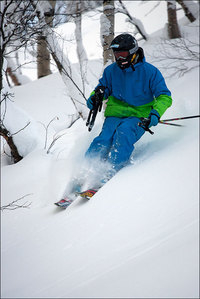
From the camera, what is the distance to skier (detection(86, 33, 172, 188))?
2.79 metres

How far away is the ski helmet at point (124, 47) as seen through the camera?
2.68 metres

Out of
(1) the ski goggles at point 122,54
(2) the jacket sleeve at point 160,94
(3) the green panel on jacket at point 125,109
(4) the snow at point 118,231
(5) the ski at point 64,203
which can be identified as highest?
Answer: (1) the ski goggles at point 122,54

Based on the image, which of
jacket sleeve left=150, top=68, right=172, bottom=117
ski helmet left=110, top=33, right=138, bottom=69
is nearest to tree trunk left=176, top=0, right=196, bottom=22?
jacket sleeve left=150, top=68, right=172, bottom=117

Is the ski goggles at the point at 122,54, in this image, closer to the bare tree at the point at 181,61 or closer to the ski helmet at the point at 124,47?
the ski helmet at the point at 124,47

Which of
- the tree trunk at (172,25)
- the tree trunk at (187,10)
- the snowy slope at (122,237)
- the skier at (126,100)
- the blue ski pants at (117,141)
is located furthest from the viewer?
the tree trunk at (187,10)

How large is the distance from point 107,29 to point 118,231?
369 centimetres

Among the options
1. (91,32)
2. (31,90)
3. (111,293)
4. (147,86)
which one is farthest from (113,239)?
(91,32)

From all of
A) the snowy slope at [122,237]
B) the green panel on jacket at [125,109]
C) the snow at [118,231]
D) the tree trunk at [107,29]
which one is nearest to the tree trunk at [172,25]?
the tree trunk at [107,29]

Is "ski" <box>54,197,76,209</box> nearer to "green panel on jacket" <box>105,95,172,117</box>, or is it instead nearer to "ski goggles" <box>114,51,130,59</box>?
"green panel on jacket" <box>105,95,172,117</box>

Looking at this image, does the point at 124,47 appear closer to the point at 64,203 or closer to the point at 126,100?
the point at 126,100

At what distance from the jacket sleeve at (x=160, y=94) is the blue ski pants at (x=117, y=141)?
35 centimetres

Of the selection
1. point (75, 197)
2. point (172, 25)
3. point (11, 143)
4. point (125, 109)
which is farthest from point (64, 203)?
point (172, 25)

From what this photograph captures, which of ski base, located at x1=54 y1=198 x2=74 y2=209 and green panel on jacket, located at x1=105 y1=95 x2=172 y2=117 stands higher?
green panel on jacket, located at x1=105 y1=95 x2=172 y2=117

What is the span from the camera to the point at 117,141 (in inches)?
120
